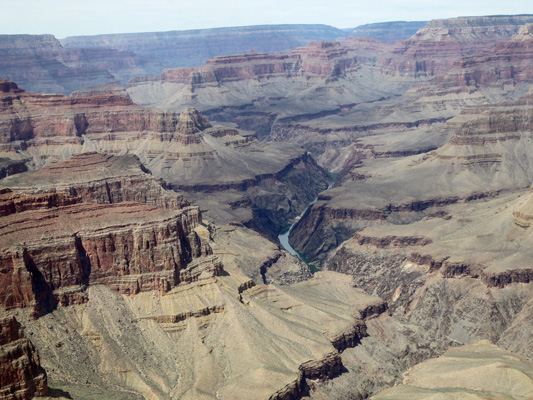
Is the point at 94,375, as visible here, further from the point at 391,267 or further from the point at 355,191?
the point at 355,191

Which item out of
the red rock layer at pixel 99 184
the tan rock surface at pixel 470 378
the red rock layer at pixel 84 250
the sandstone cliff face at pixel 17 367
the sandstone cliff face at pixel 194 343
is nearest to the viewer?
the sandstone cliff face at pixel 17 367

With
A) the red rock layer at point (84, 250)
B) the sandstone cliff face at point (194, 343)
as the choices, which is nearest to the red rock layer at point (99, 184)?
the red rock layer at point (84, 250)

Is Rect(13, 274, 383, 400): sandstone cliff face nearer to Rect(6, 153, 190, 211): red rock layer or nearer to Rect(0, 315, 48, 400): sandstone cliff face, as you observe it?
Rect(0, 315, 48, 400): sandstone cliff face

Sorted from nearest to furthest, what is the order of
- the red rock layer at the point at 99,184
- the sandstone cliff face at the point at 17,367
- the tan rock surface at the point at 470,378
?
the sandstone cliff face at the point at 17,367 < the tan rock surface at the point at 470,378 < the red rock layer at the point at 99,184

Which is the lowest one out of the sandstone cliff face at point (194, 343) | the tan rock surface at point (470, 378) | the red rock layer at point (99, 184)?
the tan rock surface at point (470, 378)

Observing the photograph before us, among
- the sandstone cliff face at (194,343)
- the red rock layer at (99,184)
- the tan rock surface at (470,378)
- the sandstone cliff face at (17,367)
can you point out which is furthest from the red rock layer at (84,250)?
the red rock layer at (99,184)

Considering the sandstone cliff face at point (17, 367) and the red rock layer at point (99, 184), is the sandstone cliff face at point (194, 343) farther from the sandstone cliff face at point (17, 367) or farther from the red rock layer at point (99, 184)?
the red rock layer at point (99, 184)

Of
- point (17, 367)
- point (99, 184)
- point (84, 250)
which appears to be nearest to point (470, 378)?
point (84, 250)

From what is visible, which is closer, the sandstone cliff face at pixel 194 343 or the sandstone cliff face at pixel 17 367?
the sandstone cliff face at pixel 17 367

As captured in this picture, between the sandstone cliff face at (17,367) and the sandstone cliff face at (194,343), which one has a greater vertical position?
the sandstone cliff face at (17,367)
